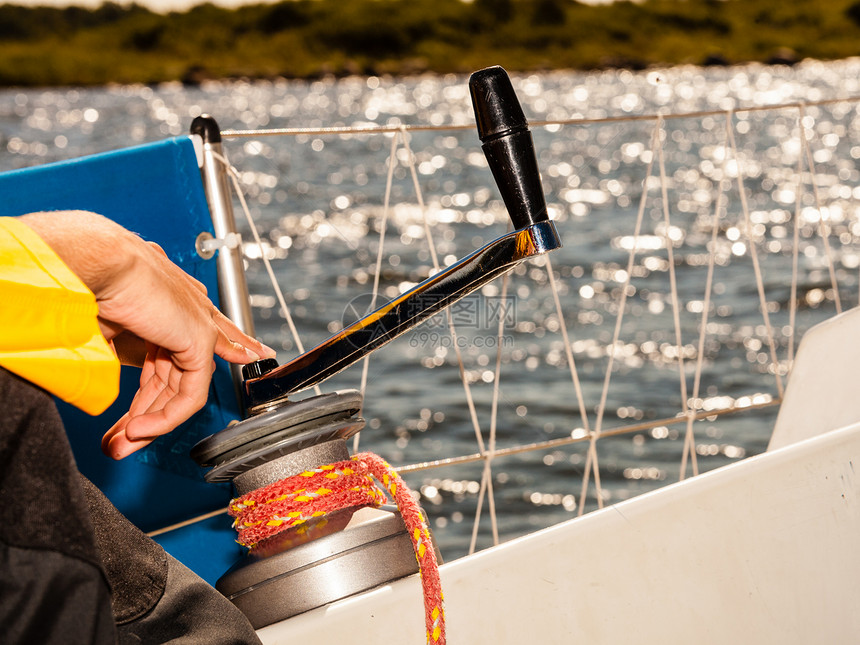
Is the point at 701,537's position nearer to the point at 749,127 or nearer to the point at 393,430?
the point at 393,430

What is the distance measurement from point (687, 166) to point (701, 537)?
12.7 m

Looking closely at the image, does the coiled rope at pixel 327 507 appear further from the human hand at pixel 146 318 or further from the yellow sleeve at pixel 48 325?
the yellow sleeve at pixel 48 325

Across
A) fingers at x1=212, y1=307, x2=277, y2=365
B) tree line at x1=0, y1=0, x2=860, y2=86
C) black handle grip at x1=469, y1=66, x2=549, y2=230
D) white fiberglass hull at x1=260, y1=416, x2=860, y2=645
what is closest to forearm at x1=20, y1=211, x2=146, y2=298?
fingers at x1=212, y1=307, x2=277, y2=365

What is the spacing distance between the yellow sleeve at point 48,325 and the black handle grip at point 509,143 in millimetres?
291

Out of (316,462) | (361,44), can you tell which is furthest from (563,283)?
(361,44)

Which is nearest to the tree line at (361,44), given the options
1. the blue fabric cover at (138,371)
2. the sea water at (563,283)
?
the sea water at (563,283)

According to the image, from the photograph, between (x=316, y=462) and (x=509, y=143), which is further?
(x=316, y=462)

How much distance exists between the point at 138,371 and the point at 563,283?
5.66m

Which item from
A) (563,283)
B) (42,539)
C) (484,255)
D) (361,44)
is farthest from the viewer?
(361,44)

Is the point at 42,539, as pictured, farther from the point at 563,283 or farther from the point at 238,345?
the point at 563,283

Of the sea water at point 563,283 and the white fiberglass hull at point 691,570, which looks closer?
the white fiberglass hull at point 691,570

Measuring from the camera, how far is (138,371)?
987 millimetres

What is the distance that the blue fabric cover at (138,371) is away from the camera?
96 cm

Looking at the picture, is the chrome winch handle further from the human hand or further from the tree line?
the tree line
